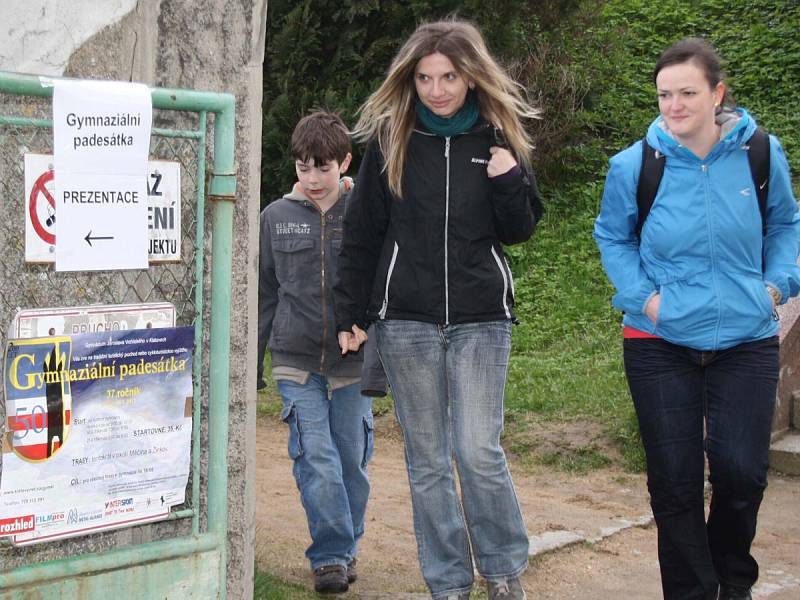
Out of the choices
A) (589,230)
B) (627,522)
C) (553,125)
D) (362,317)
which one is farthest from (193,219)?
(553,125)

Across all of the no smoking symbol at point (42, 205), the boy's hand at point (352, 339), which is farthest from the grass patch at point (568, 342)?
the no smoking symbol at point (42, 205)

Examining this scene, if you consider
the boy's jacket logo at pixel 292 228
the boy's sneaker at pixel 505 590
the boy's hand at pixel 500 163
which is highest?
the boy's hand at pixel 500 163

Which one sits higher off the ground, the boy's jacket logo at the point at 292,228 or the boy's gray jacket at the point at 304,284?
the boy's jacket logo at the point at 292,228

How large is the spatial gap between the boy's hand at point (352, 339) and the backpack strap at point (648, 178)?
113 centimetres

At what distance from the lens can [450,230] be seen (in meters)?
4.06

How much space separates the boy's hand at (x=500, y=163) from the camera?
4.03 metres

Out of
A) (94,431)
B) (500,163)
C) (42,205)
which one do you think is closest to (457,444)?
(500,163)

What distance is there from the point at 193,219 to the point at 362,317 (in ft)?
3.55

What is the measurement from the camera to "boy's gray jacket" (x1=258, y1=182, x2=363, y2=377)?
4.84 m

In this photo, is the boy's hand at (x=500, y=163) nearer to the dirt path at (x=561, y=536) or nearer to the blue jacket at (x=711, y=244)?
the blue jacket at (x=711, y=244)

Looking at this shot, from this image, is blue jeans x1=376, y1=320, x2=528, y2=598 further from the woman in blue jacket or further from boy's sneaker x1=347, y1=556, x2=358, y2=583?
boy's sneaker x1=347, y1=556, x2=358, y2=583

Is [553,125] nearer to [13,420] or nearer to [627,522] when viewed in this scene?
[627,522]

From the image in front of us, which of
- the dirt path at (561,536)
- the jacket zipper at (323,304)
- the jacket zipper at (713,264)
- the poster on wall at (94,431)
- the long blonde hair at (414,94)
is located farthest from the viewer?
the dirt path at (561,536)

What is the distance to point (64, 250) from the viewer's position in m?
3.08
